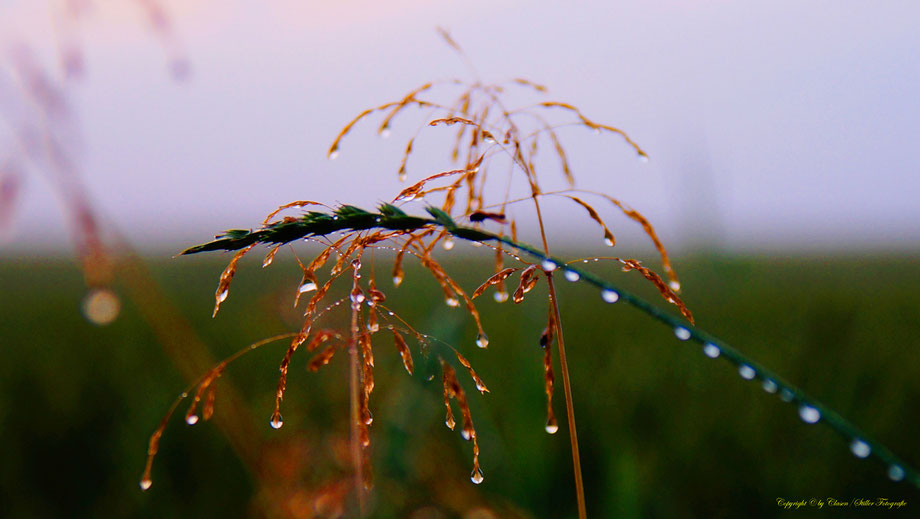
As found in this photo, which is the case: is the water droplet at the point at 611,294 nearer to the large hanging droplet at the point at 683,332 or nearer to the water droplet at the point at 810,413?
the large hanging droplet at the point at 683,332

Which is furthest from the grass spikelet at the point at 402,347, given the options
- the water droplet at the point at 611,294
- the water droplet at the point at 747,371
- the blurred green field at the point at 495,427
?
the blurred green field at the point at 495,427

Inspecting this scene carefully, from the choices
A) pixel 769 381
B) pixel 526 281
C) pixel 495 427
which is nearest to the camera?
pixel 769 381

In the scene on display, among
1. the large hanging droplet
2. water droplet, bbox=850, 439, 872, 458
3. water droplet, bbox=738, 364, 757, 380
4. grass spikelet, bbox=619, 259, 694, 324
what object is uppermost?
grass spikelet, bbox=619, 259, 694, 324

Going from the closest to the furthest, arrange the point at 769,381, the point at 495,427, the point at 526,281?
1. the point at 769,381
2. the point at 526,281
3. the point at 495,427

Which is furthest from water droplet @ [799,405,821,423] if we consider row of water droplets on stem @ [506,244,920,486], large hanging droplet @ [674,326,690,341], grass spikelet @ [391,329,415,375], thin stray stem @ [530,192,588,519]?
grass spikelet @ [391,329,415,375]

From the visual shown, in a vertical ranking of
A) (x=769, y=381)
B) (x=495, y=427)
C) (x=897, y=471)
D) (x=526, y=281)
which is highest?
(x=526, y=281)

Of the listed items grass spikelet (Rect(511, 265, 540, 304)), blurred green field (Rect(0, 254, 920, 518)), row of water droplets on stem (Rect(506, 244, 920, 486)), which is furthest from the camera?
blurred green field (Rect(0, 254, 920, 518))

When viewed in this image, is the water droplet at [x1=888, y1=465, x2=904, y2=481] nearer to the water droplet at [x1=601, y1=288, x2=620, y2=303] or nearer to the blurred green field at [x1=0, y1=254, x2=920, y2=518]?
the water droplet at [x1=601, y1=288, x2=620, y2=303]

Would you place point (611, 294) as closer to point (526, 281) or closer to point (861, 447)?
point (526, 281)

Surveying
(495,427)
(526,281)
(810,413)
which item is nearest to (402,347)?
(526,281)
